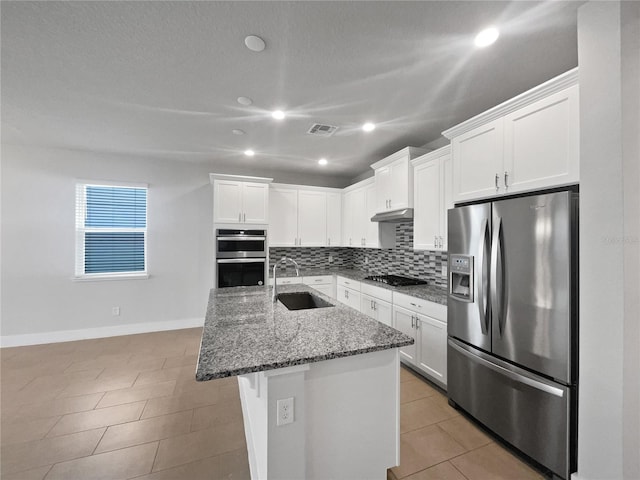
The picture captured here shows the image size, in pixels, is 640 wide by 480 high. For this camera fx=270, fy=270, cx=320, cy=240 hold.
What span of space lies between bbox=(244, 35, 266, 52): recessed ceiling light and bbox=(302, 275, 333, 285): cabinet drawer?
3.28 m

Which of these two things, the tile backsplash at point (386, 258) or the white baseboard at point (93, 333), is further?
the white baseboard at point (93, 333)

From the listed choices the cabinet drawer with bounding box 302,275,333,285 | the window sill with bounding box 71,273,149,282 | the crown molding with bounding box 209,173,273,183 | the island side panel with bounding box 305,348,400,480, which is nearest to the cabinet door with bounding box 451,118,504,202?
the island side panel with bounding box 305,348,400,480

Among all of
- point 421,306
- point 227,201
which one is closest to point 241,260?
point 227,201

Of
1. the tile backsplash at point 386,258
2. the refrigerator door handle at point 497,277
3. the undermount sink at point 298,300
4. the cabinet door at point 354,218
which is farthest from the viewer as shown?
the cabinet door at point 354,218

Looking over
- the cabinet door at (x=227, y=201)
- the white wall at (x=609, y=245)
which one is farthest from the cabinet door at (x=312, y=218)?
the white wall at (x=609, y=245)

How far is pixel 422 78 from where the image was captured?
209 centimetres

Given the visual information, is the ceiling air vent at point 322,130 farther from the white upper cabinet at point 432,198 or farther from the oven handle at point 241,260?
the oven handle at point 241,260

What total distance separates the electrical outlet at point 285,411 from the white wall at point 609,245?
1559 millimetres

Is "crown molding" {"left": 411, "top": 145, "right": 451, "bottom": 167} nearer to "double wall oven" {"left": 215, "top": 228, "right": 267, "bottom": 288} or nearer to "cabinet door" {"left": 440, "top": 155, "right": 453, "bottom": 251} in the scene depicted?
"cabinet door" {"left": 440, "top": 155, "right": 453, "bottom": 251}

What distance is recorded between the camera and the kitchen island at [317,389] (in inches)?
48.5

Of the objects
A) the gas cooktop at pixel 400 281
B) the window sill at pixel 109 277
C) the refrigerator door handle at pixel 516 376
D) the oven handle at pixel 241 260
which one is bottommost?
the refrigerator door handle at pixel 516 376

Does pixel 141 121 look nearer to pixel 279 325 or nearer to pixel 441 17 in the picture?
pixel 279 325

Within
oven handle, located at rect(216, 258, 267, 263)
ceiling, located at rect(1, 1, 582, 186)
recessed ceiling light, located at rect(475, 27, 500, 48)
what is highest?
ceiling, located at rect(1, 1, 582, 186)

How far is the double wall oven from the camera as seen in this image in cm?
403
